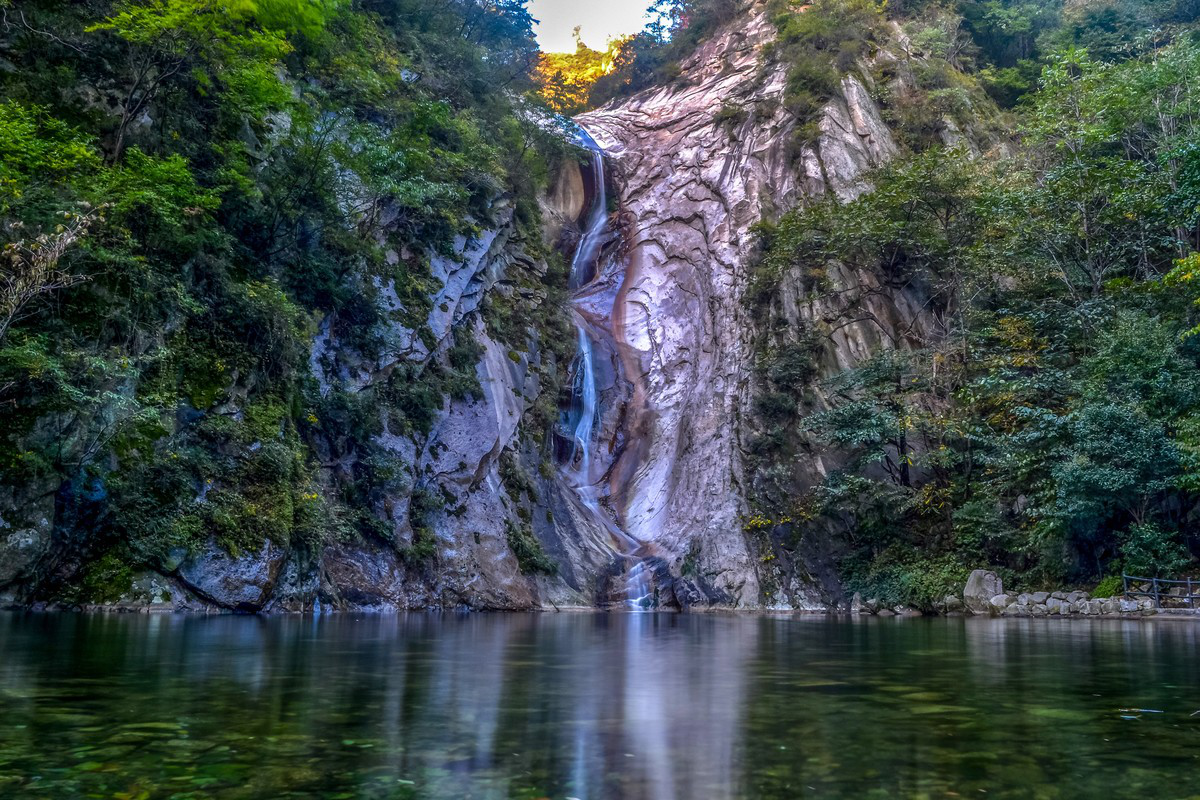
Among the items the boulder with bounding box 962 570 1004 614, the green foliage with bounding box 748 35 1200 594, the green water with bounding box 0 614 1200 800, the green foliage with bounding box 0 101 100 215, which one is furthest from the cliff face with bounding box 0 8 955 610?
the green water with bounding box 0 614 1200 800

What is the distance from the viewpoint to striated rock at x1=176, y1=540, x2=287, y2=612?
→ 44.6 feet

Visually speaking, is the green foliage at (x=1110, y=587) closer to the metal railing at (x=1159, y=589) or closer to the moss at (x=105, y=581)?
the metal railing at (x=1159, y=589)

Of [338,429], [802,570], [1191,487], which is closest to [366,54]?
[338,429]

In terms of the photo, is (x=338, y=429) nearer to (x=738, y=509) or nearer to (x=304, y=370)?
(x=304, y=370)

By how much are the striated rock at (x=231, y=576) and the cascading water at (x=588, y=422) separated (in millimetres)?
11095

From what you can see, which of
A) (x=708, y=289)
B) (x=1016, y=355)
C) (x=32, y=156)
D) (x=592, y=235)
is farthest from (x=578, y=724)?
(x=592, y=235)

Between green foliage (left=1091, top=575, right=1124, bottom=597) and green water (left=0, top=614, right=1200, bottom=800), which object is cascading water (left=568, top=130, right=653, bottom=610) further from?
green water (left=0, top=614, right=1200, bottom=800)

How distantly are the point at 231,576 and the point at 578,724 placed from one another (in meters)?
11.9

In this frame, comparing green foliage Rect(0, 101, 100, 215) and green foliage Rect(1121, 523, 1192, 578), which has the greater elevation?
green foliage Rect(0, 101, 100, 215)

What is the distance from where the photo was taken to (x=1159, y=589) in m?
17.7

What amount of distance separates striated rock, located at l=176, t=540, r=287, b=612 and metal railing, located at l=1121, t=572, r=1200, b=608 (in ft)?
57.4

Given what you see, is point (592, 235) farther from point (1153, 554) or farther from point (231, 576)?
point (231, 576)

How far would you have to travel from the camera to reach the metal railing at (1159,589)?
54.9 feet

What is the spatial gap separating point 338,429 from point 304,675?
13.7 m
